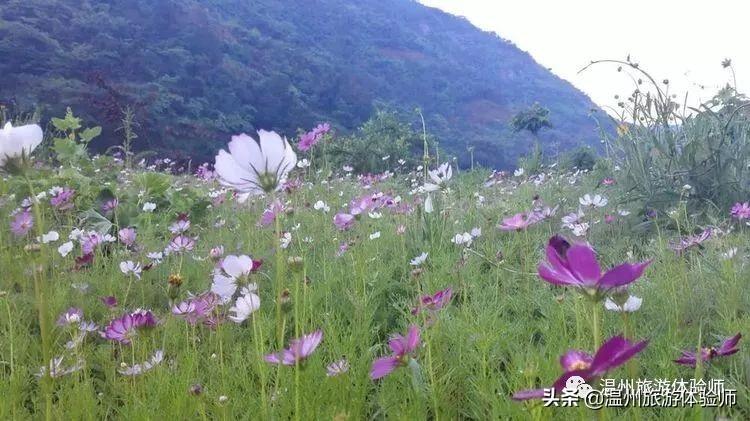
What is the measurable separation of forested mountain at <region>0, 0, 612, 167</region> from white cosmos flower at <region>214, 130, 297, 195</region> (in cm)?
306

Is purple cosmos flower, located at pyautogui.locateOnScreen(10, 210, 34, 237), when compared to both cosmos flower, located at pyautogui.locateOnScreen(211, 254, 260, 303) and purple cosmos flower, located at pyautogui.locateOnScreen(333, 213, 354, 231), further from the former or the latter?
cosmos flower, located at pyautogui.locateOnScreen(211, 254, 260, 303)

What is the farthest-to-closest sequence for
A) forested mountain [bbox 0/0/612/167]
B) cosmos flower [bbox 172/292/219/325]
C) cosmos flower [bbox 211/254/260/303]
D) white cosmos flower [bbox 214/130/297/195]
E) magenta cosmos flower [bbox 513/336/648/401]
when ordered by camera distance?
forested mountain [bbox 0/0/612/167], cosmos flower [bbox 172/292/219/325], cosmos flower [bbox 211/254/260/303], white cosmos flower [bbox 214/130/297/195], magenta cosmos flower [bbox 513/336/648/401]

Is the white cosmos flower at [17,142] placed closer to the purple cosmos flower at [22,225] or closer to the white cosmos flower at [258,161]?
the white cosmos flower at [258,161]

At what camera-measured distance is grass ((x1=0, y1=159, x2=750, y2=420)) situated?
0.91 metres

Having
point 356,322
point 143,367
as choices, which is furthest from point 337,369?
point 356,322

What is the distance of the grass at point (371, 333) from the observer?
0.91m

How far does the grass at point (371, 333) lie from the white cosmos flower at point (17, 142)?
5.9 inches

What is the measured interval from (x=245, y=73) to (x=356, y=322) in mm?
19690

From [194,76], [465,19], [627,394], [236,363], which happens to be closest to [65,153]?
[236,363]

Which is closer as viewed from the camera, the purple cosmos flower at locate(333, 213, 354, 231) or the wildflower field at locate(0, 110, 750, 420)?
the wildflower field at locate(0, 110, 750, 420)

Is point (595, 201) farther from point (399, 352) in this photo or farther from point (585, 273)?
point (585, 273)

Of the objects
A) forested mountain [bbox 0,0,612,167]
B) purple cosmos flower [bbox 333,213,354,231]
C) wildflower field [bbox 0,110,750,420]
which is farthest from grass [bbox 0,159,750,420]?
forested mountain [bbox 0,0,612,167]

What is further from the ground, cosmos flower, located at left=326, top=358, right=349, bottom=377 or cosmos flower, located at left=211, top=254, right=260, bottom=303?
cosmos flower, located at left=211, top=254, right=260, bottom=303

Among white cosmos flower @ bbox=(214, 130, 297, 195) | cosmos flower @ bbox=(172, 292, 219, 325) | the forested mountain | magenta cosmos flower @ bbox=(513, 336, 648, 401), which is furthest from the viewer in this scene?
the forested mountain
